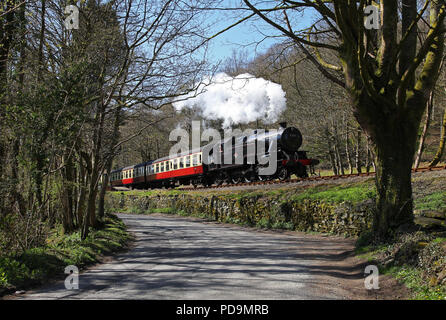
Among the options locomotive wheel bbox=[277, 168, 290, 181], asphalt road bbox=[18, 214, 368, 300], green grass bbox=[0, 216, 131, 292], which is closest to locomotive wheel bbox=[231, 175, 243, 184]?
locomotive wheel bbox=[277, 168, 290, 181]

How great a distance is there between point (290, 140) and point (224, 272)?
12.2 m

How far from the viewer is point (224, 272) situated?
7.07 m

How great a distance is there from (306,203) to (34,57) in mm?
9617

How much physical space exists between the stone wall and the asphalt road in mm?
683

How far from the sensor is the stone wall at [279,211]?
1075 cm

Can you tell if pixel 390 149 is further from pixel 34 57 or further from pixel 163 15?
pixel 34 57

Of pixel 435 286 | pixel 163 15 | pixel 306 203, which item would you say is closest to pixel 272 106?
pixel 306 203

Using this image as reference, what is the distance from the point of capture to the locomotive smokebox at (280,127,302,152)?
18.2 meters

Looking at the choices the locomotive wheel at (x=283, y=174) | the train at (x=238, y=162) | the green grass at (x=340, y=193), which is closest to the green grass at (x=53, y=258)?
the green grass at (x=340, y=193)

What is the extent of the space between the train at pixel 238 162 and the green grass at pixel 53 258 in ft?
30.9

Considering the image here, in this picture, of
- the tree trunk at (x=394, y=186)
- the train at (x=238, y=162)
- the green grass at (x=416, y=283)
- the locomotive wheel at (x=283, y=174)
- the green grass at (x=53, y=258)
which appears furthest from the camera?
the train at (x=238, y=162)

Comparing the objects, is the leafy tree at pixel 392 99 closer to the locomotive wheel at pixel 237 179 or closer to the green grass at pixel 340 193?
the green grass at pixel 340 193

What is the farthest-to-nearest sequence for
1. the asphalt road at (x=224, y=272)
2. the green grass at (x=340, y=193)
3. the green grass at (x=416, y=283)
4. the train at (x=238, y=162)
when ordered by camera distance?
the train at (x=238, y=162), the green grass at (x=340, y=193), the asphalt road at (x=224, y=272), the green grass at (x=416, y=283)

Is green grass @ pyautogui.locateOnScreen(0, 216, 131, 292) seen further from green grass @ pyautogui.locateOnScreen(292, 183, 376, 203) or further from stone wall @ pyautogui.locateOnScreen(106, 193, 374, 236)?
green grass @ pyautogui.locateOnScreen(292, 183, 376, 203)
